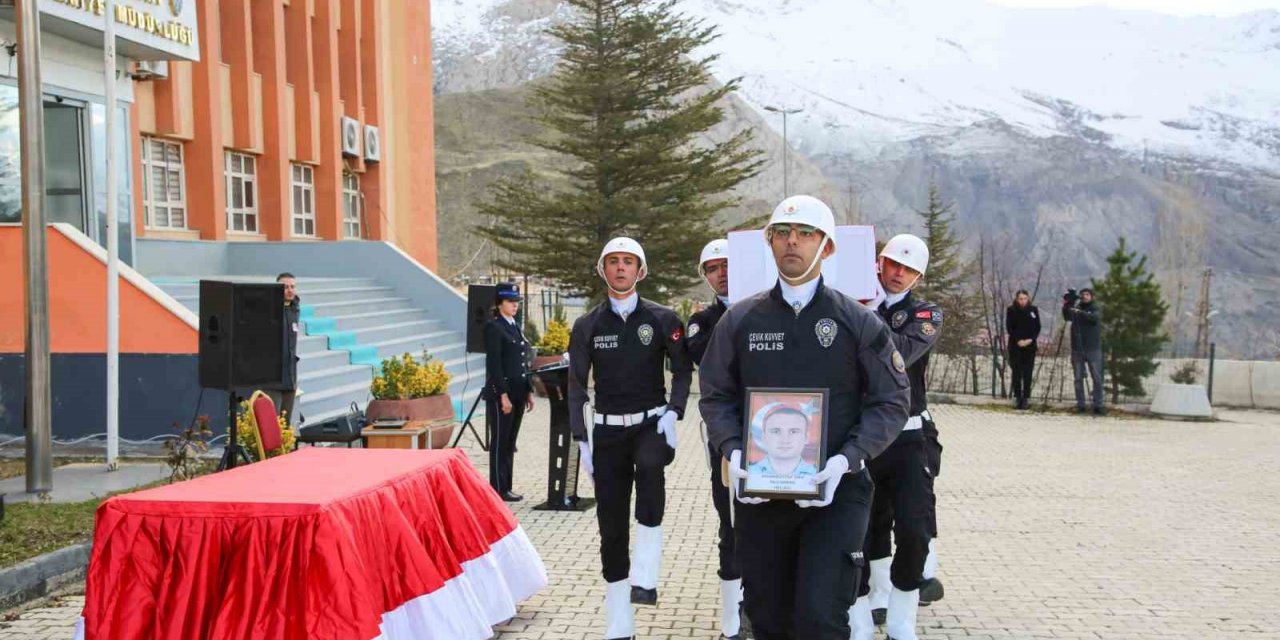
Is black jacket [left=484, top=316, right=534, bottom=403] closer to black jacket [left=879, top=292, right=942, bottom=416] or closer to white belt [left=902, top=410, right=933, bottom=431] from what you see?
black jacket [left=879, top=292, right=942, bottom=416]

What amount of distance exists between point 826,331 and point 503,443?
6.87 m

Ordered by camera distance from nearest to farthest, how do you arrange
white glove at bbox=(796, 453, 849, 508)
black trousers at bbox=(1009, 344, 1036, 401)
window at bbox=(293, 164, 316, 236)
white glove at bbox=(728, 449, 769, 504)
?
white glove at bbox=(796, 453, 849, 508), white glove at bbox=(728, 449, 769, 504), black trousers at bbox=(1009, 344, 1036, 401), window at bbox=(293, 164, 316, 236)

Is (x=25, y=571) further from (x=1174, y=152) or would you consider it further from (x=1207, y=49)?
(x=1207, y=49)

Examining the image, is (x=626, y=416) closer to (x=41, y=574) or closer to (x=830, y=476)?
(x=830, y=476)

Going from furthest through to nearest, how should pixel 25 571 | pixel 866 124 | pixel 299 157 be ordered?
pixel 866 124
pixel 299 157
pixel 25 571

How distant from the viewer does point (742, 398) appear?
4707 millimetres

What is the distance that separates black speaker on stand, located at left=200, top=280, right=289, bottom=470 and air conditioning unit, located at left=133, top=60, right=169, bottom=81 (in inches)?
330

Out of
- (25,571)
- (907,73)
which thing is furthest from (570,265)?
(907,73)

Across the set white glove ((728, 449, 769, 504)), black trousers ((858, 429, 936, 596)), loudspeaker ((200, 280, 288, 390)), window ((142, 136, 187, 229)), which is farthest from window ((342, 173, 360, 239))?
white glove ((728, 449, 769, 504))

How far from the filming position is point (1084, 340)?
66.4ft

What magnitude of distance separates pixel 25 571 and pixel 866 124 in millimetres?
127767

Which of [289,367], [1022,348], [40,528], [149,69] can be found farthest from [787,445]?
[1022,348]

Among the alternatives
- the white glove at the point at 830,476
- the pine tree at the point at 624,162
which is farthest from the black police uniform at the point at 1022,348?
the white glove at the point at 830,476

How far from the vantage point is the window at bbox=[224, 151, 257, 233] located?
2380 centimetres
